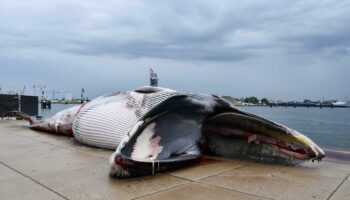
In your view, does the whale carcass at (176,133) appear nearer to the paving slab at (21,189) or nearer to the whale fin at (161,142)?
the whale fin at (161,142)

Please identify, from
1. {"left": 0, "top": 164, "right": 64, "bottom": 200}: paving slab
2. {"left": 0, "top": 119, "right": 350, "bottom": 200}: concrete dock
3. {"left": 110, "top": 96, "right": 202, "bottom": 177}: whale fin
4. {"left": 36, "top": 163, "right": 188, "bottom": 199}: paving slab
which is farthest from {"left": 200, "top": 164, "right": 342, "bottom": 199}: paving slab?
{"left": 0, "top": 164, "right": 64, "bottom": 200}: paving slab

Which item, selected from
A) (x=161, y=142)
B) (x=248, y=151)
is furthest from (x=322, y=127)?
(x=161, y=142)

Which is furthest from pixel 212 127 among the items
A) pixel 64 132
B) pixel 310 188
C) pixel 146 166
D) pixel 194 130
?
pixel 64 132

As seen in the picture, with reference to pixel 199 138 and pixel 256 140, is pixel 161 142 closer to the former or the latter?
pixel 199 138

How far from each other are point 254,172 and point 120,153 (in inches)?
60.8

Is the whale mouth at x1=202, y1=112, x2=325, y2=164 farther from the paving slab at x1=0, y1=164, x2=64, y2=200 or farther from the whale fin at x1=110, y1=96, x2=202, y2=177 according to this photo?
the paving slab at x1=0, y1=164, x2=64, y2=200

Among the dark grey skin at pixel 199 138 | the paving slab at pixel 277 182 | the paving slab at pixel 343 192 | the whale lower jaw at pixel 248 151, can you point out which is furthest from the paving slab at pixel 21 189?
the whale lower jaw at pixel 248 151

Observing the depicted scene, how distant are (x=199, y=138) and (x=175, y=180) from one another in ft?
4.48

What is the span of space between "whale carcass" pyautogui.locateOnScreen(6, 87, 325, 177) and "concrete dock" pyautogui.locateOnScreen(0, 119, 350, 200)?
0.17 meters

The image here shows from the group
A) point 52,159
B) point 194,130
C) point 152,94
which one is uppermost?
point 152,94

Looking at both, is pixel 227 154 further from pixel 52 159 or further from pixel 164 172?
pixel 52 159

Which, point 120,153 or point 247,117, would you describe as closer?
point 120,153

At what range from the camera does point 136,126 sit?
420 cm

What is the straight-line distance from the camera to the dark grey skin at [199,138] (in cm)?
389
